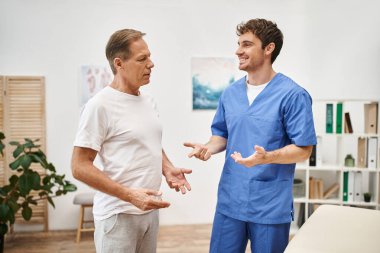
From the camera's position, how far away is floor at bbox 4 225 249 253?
3.27m

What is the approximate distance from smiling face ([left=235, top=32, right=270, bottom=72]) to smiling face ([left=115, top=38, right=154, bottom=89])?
19.8 inches

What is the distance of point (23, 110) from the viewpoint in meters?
3.64

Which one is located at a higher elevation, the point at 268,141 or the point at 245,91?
the point at 245,91

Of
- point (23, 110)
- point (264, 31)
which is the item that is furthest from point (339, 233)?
point (23, 110)

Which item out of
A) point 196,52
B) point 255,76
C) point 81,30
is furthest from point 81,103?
point 255,76

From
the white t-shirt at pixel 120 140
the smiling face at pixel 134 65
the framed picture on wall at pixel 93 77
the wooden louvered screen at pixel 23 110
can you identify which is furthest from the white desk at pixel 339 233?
the wooden louvered screen at pixel 23 110

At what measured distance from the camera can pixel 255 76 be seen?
1.81 metres

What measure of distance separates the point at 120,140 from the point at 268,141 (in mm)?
672

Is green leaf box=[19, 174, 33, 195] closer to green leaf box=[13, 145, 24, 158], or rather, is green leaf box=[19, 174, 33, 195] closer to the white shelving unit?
green leaf box=[13, 145, 24, 158]

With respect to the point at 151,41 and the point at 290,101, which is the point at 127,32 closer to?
the point at 290,101

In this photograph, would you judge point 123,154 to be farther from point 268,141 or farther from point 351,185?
point 351,185

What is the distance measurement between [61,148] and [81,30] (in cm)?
120

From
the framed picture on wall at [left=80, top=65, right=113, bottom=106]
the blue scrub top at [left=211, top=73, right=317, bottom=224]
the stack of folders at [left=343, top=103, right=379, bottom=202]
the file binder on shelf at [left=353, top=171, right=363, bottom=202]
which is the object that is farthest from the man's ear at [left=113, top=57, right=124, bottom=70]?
the file binder on shelf at [left=353, top=171, right=363, bottom=202]

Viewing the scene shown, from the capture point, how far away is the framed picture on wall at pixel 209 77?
3.85 m
